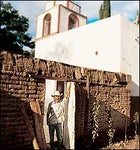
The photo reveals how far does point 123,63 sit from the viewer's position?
1217cm

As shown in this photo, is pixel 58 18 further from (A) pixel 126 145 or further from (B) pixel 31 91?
(B) pixel 31 91

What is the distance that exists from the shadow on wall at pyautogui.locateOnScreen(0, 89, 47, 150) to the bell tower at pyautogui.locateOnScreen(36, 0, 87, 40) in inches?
494

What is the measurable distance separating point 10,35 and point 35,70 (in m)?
13.8

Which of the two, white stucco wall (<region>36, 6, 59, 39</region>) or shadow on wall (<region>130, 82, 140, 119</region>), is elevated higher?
white stucco wall (<region>36, 6, 59, 39</region>)

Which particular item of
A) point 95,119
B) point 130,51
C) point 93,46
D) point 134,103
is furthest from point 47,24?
point 95,119

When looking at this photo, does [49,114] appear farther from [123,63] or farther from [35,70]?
[123,63]

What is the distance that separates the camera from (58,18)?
18.4m

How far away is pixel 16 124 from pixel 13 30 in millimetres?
15482

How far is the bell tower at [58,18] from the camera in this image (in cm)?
1847

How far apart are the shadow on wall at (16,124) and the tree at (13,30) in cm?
1346

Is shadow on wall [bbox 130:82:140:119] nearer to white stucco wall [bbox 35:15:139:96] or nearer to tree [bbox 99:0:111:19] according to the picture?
white stucco wall [bbox 35:15:139:96]

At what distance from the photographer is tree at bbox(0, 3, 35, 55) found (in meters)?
19.0

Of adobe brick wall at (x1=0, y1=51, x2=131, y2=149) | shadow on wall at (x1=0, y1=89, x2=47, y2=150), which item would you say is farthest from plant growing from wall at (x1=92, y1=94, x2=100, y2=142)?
shadow on wall at (x1=0, y1=89, x2=47, y2=150)

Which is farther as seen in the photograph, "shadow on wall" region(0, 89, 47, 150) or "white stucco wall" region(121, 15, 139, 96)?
"white stucco wall" region(121, 15, 139, 96)
